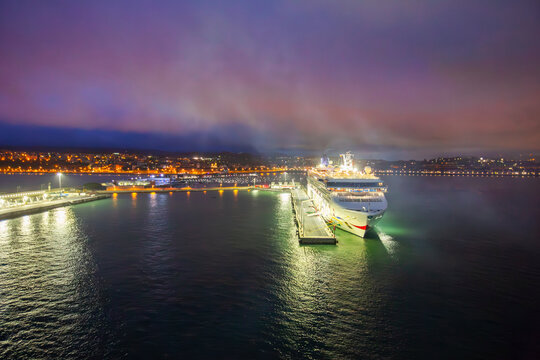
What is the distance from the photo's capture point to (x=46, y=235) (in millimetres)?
38250

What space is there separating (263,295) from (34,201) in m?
62.7

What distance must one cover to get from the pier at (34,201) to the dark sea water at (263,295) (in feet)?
44.4

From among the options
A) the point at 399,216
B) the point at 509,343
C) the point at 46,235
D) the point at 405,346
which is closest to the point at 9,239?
the point at 46,235

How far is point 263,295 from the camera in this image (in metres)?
22.0

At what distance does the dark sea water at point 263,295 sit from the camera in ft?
53.5

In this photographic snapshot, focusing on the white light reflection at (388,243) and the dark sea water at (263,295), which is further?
the white light reflection at (388,243)

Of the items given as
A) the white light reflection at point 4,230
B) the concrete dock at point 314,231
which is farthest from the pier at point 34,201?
the concrete dock at point 314,231

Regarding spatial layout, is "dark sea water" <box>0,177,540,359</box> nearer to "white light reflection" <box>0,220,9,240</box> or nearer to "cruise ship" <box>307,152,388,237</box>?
"white light reflection" <box>0,220,9,240</box>

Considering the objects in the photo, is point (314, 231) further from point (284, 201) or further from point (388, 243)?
point (284, 201)

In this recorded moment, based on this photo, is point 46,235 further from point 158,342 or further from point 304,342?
point 304,342

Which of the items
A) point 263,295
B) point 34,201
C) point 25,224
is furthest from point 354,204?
point 34,201

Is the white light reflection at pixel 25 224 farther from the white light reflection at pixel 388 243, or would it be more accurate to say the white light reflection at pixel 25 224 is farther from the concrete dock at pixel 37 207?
the white light reflection at pixel 388 243

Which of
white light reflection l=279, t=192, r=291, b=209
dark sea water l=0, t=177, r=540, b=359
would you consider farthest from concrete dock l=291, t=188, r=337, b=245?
white light reflection l=279, t=192, r=291, b=209

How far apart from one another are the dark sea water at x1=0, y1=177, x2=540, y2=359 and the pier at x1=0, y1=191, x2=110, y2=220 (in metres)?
13.5
